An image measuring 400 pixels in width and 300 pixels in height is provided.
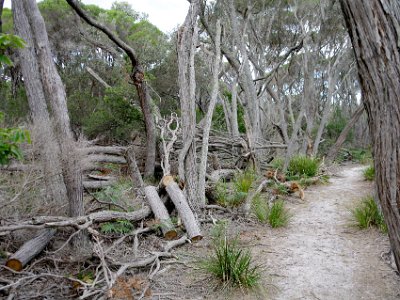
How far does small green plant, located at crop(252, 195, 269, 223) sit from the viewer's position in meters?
7.09

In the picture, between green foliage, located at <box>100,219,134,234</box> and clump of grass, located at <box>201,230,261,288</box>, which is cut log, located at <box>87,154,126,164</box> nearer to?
green foliage, located at <box>100,219,134,234</box>

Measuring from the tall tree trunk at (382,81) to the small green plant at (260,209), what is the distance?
364 centimetres

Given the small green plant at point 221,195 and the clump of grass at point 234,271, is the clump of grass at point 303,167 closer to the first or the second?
the small green plant at point 221,195

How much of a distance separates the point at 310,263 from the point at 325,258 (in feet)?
1.02

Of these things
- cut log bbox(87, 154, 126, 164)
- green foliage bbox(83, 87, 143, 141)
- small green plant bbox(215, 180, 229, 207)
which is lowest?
small green plant bbox(215, 180, 229, 207)

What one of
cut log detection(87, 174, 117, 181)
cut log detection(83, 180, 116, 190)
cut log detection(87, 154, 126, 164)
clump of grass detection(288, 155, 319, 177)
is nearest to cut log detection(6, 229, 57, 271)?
cut log detection(83, 180, 116, 190)

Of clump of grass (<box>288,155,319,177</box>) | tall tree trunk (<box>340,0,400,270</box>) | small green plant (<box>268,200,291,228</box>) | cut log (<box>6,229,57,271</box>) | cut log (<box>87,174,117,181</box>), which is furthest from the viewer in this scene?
clump of grass (<box>288,155,319,177</box>)

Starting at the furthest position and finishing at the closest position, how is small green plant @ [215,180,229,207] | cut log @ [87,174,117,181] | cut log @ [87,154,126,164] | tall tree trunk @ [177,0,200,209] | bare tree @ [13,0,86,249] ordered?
cut log @ [87,154,126,164] → cut log @ [87,174,117,181] → small green plant @ [215,180,229,207] → tall tree trunk @ [177,0,200,209] → bare tree @ [13,0,86,249]

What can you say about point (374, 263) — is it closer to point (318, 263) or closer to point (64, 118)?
point (318, 263)

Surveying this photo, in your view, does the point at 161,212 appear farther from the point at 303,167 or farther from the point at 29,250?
the point at 303,167

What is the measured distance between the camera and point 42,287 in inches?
172

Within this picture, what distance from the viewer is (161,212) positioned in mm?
6504

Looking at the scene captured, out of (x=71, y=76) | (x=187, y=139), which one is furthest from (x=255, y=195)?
(x=71, y=76)

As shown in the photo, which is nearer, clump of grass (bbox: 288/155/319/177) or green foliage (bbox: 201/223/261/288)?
green foliage (bbox: 201/223/261/288)
